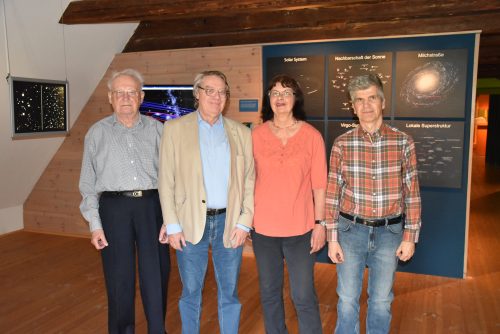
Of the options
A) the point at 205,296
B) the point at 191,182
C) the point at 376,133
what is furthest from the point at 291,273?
the point at 205,296

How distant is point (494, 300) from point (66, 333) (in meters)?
3.22

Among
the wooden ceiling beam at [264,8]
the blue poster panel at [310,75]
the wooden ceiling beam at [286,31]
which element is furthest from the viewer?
the blue poster panel at [310,75]

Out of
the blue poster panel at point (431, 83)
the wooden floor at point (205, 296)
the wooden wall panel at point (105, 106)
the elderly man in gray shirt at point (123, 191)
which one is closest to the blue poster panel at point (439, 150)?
the blue poster panel at point (431, 83)

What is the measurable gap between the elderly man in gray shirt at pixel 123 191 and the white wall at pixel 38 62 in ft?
6.68

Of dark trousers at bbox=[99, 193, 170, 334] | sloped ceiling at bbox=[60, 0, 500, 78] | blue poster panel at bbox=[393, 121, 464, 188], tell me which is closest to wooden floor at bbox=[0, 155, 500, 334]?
dark trousers at bbox=[99, 193, 170, 334]

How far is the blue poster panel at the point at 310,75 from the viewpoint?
4367mm

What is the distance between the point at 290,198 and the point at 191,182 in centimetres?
50

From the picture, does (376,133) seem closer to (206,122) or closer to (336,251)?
(336,251)

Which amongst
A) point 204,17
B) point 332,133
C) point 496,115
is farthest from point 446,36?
point 496,115

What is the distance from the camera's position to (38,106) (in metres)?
4.15

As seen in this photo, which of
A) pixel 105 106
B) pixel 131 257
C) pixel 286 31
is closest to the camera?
pixel 131 257

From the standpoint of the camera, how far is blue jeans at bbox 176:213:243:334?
2.31 m

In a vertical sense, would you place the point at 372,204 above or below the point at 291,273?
above

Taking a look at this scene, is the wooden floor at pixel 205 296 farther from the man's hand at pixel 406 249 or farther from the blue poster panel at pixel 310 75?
the blue poster panel at pixel 310 75
